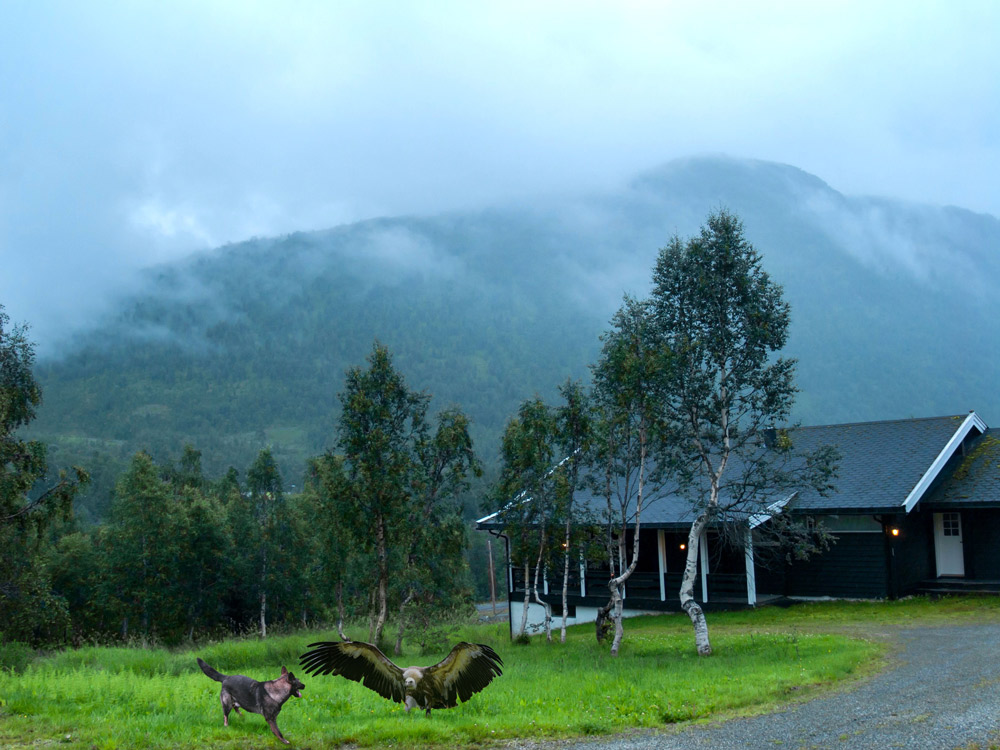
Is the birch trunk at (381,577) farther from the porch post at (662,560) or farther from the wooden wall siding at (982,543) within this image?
the wooden wall siding at (982,543)

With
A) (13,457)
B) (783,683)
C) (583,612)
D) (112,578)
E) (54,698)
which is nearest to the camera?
(54,698)

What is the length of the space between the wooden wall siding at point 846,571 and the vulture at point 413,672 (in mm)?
19648

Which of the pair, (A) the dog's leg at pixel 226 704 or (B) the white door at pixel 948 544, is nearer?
(A) the dog's leg at pixel 226 704

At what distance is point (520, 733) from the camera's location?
885cm

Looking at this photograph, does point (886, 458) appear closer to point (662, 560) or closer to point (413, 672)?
point (662, 560)

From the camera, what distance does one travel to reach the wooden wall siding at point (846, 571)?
2439 centimetres

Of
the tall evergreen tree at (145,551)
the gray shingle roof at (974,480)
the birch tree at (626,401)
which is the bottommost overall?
the tall evergreen tree at (145,551)

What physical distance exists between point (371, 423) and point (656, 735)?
12.4m

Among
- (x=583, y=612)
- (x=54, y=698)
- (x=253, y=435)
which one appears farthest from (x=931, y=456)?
(x=253, y=435)

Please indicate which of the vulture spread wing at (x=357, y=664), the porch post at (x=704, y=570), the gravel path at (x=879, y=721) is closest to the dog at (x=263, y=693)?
the vulture spread wing at (x=357, y=664)

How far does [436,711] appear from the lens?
9.62 m

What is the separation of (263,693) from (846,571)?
21622 mm

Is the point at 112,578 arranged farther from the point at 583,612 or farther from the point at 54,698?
the point at 54,698

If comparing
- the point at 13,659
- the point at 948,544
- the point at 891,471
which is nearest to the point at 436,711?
the point at 13,659
